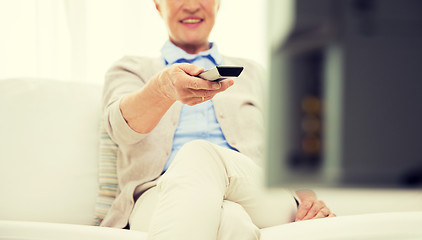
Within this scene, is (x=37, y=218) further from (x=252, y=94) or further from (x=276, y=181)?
(x=276, y=181)

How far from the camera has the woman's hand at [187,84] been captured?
0.78 m

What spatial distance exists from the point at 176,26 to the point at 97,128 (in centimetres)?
39

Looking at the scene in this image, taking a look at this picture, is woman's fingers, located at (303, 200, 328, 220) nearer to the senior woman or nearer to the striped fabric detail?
the senior woman

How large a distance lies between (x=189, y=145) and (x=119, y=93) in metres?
0.33

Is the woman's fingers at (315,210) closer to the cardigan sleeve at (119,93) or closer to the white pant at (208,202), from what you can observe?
the white pant at (208,202)

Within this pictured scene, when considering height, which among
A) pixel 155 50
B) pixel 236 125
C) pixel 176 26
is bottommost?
pixel 236 125

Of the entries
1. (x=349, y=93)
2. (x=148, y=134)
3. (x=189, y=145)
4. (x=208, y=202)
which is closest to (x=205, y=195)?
(x=208, y=202)

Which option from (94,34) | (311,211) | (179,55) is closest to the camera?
(311,211)

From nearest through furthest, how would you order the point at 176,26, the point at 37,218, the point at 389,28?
the point at 389,28
the point at 37,218
the point at 176,26

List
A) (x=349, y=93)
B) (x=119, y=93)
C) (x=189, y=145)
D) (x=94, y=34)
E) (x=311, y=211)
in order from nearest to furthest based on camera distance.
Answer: (x=349, y=93) → (x=189, y=145) → (x=311, y=211) → (x=119, y=93) → (x=94, y=34)

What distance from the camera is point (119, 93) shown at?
3.69ft

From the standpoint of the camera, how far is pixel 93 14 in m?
1.89

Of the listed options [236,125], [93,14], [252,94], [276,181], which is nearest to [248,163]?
[236,125]

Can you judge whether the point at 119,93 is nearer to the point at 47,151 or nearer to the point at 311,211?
the point at 47,151
